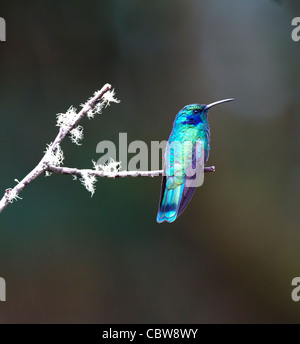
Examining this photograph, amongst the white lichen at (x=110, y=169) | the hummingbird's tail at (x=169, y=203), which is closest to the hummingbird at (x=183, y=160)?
the hummingbird's tail at (x=169, y=203)

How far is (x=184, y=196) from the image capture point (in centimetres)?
83

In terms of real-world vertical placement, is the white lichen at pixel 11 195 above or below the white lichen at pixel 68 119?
below

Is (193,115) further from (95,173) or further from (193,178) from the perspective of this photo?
(95,173)

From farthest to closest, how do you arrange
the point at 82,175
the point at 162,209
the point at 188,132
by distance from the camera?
the point at 188,132 → the point at 162,209 → the point at 82,175

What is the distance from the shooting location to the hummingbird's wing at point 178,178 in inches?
31.9

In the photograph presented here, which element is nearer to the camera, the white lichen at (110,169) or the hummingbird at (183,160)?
the white lichen at (110,169)

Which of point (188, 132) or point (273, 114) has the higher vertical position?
point (273, 114)

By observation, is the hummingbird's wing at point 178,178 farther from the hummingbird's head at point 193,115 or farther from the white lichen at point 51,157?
the white lichen at point 51,157

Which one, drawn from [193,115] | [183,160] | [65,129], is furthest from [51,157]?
Answer: [193,115]

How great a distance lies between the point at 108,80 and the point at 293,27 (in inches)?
48.2

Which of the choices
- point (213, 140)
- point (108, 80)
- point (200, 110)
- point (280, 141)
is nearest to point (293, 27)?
point (280, 141)

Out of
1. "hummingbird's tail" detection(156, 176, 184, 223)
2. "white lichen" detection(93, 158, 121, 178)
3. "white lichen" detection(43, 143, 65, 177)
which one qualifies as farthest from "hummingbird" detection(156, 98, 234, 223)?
"white lichen" detection(43, 143, 65, 177)

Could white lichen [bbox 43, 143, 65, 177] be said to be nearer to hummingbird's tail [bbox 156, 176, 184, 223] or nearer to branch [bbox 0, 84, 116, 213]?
branch [bbox 0, 84, 116, 213]

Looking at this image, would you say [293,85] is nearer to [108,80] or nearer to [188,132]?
[108,80]
